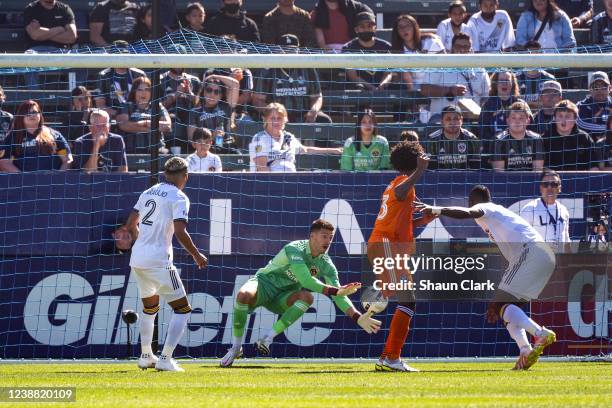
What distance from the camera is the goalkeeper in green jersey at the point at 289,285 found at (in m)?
12.7

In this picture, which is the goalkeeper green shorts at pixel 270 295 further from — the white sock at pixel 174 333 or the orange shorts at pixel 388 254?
the white sock at pixel 174 333

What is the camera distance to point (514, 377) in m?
10.5

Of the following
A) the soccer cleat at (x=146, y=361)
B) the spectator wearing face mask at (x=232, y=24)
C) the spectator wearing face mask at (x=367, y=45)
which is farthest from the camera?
the spectator wearing face mask at (x=232, y=24)

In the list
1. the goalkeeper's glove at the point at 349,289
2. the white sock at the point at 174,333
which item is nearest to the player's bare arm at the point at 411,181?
the goalkeeper's glove at the point at 349,289

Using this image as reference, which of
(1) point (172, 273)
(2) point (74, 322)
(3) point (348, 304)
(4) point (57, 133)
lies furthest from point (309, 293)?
(4) point (57, 133)

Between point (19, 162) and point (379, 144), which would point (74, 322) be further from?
point (379, 144)

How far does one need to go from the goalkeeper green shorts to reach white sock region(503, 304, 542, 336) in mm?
2655

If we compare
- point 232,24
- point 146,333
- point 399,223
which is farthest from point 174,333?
point 232,24

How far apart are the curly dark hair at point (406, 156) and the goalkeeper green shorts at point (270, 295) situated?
2299 mm

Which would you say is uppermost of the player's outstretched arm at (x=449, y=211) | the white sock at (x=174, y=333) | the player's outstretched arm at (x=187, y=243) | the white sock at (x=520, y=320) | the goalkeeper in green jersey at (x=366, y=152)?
the goalkeeper in green jersey at (x=366, y=152)

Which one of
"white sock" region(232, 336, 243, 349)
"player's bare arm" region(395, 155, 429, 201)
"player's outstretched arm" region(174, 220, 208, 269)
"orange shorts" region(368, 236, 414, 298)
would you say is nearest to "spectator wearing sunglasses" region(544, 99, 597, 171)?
"orange shorts" region(368, 236, 414, 298)

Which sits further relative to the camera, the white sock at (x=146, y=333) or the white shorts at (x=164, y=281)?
the white sock at (x=146, y=333)

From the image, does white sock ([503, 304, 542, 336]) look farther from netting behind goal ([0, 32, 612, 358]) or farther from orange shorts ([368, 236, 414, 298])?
netting behind goal ([0, 32, 612, 358])

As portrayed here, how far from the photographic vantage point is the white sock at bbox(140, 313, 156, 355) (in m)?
12.1
